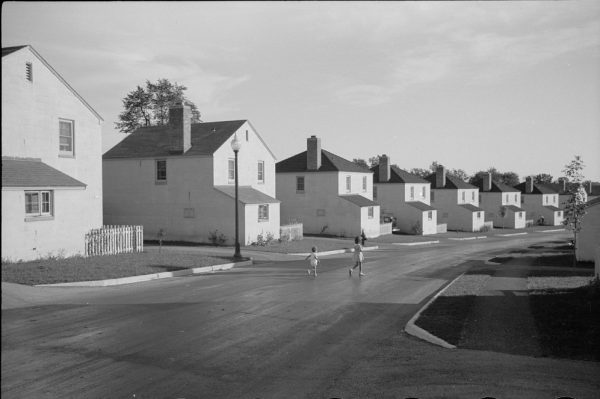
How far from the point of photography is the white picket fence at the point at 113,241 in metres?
22.3

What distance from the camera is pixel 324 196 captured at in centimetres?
4947

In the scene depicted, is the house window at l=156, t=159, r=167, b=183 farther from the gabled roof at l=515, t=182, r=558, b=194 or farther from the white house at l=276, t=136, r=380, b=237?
the gabled roof at l=515, t=182, r=558, b=194

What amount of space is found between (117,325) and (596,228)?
93.6 ft

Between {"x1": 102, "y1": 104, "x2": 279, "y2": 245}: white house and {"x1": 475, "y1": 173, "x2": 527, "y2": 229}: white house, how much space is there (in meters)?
62.5

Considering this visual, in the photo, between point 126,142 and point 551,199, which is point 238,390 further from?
point 551,199

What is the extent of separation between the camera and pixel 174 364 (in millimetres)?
8125

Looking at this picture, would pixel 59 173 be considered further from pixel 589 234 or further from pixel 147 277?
pixel 589 234

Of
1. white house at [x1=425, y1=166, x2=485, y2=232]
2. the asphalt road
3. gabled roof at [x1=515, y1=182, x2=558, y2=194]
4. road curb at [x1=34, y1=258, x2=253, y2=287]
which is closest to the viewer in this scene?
the asphalt road

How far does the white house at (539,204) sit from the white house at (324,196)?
60.8 metres

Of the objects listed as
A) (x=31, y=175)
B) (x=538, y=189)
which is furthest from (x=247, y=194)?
(x=538, y=189)

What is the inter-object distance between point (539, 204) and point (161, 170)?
8547cm

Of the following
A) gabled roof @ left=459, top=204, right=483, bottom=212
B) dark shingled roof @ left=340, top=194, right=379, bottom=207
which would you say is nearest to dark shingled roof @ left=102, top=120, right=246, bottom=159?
dark shingled roof @ left=340, top=194, right=379, bottom=207

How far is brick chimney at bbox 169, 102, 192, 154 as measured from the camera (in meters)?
35.2

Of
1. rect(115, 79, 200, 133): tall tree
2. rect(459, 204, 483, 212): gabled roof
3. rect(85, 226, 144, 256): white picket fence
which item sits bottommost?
rect(85, 226, 144, 256): white picket fence
